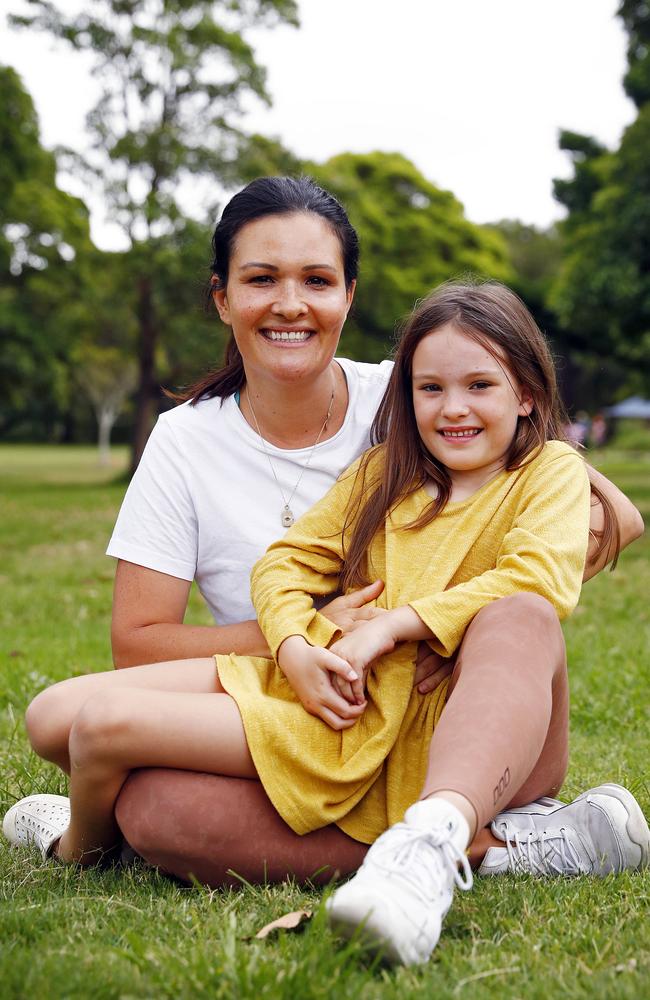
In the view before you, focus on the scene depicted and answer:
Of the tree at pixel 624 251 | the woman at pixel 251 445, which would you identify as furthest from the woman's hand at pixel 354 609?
the tree at pixel 624 251

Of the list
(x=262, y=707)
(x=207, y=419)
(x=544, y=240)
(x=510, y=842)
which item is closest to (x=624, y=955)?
(x=510, y=842)

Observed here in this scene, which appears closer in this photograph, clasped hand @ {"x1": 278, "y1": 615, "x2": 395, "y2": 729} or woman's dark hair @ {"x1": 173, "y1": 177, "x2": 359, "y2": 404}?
clasped hand @ {"x1": 278, "y1": 615, "x2": 395, "y2": 729}

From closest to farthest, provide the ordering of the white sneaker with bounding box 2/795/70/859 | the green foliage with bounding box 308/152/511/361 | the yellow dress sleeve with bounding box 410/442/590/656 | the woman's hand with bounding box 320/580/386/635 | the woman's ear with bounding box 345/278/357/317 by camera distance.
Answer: the yellow dress sleeve with bounding box 410/442/590/656 < the woman's hand with bounding box 320/580/386/635 < the white sneaker with bounding box 2/795/70/859 < the woman's ear with bounding box 345/278/357/317 < the green foliage with bounding box 308/152/511/361

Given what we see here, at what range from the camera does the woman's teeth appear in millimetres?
3084

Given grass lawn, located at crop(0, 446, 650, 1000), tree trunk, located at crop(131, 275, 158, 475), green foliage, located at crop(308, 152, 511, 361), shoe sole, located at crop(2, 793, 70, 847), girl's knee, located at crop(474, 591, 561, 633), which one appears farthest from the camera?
green foliage, located at crop(308, 152, 511, 361)

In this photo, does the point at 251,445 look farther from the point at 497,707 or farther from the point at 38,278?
the point at 38,278

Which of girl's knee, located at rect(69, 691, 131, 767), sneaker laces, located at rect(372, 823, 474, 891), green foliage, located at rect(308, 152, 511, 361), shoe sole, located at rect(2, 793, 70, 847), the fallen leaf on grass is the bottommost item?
shoe sole, located at rect(2, 793, 70, 847)

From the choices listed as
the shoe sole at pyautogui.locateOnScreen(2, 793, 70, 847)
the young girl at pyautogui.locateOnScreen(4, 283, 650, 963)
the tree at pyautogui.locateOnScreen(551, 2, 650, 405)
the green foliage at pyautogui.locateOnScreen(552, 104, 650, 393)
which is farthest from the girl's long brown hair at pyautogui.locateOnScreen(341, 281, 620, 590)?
the green foliage at pyautogui.locateOnScreen(552, 104, 650, 393)

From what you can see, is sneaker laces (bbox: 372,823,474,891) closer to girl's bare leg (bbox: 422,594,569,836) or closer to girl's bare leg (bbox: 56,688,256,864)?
girl's bare leg (bbox: 422,594,569,836)

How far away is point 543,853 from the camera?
8.20 feet

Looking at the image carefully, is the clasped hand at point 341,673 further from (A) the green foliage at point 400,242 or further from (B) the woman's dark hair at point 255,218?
(A) the green foliage at point 400,242

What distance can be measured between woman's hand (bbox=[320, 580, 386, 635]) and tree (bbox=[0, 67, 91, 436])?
62.2ft

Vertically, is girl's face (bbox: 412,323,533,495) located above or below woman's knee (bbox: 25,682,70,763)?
above

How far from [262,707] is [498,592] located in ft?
1.97
